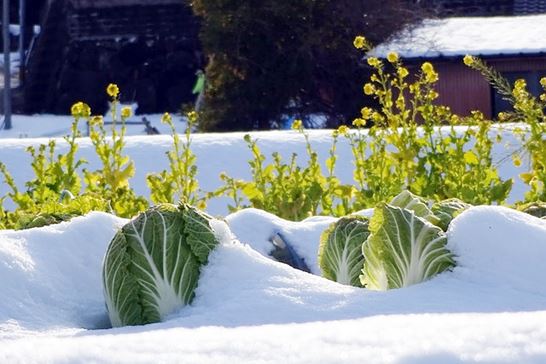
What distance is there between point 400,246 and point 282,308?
605mm

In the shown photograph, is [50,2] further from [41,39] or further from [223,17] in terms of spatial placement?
[223,17]

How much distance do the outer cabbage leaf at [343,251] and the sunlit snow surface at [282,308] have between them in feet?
0.55

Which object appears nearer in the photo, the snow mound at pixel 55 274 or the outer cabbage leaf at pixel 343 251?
the snow mound at pixel 55 274

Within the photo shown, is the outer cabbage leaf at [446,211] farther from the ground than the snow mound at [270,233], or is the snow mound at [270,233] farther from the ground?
the outer cabbage leaf at [446,211]

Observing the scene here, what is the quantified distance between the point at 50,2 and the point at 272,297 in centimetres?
3102

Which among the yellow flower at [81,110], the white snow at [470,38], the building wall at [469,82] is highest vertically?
the yellow flower at [81,110]

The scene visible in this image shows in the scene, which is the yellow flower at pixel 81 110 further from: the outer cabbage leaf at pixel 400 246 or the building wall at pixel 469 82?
Answer: the building wall at pixel 469 82

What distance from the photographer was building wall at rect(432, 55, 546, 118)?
71.1 ft

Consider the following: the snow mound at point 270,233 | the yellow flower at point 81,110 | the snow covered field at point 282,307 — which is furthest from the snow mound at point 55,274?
the yellow flower at point 81,110

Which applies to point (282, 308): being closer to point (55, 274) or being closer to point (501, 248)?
point (501, 248)

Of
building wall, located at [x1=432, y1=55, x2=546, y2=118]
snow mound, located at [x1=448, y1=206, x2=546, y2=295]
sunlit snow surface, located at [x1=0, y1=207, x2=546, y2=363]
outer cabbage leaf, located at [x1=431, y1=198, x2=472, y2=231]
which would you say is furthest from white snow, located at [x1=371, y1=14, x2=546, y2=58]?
snow mound, located at [x1=448, y1=206, x2=546, y2=295]

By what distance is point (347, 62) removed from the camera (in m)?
23.6

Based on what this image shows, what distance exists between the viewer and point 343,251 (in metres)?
3.04

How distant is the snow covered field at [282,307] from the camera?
152 cm
